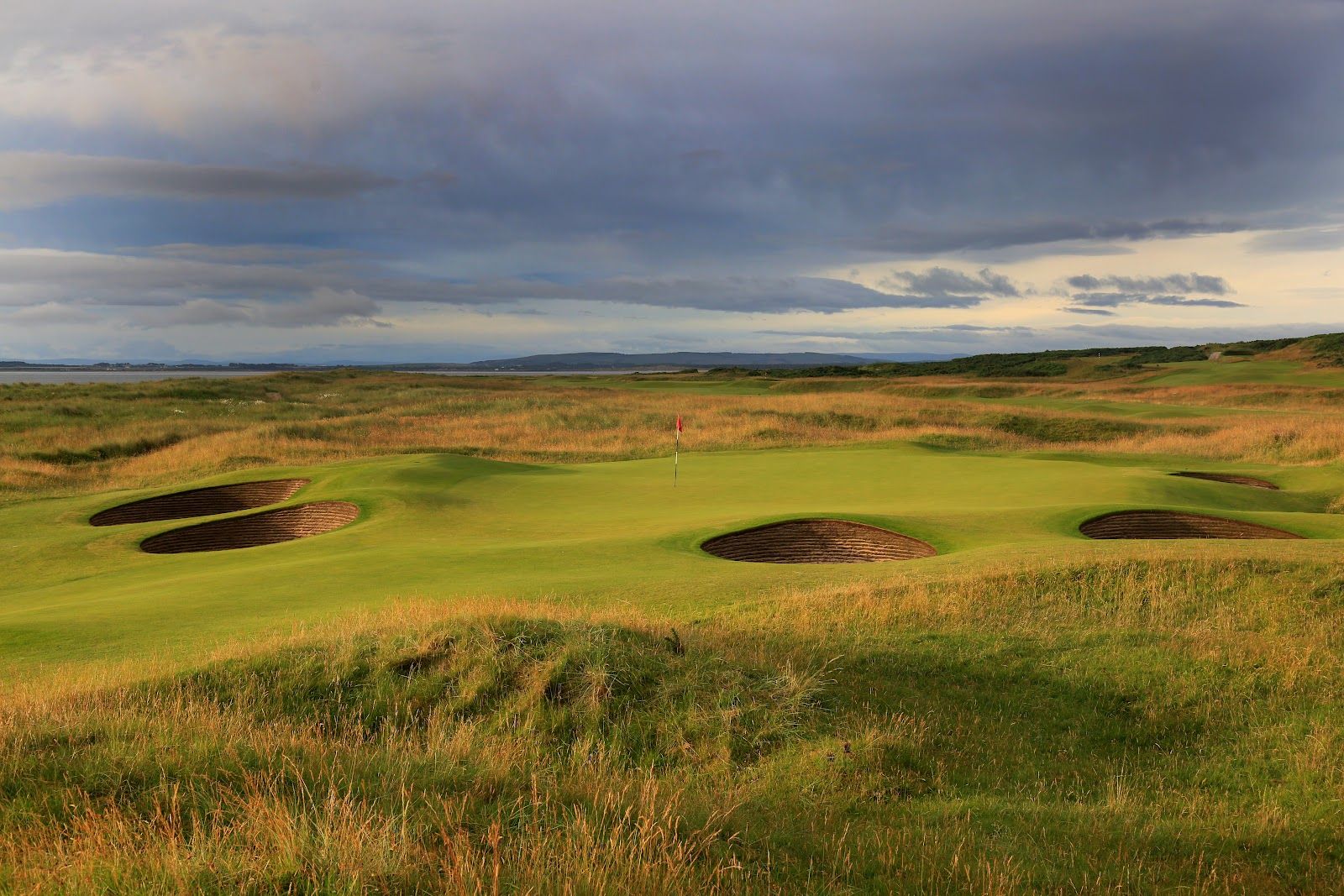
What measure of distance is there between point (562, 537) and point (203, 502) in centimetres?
1270

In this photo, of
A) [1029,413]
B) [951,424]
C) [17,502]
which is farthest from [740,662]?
[1029,413]

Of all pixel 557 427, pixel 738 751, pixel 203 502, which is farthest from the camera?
pixel 557 427

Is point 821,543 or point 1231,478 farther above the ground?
point 1231,478

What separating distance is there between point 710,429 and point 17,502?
97.1 feet

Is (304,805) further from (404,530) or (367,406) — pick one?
(367,406)

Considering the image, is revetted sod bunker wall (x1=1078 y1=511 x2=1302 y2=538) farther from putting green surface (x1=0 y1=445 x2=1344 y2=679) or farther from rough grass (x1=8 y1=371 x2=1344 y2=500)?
rough grass (x1=8 y1=371 x2=1344 y2=500)

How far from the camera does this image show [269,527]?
22.5 metres

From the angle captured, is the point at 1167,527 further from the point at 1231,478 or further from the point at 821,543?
the point at 1231,478

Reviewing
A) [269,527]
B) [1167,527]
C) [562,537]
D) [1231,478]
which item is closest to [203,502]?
[269,527]

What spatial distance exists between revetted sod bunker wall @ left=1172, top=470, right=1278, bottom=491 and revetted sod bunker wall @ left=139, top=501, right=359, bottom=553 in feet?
82.5

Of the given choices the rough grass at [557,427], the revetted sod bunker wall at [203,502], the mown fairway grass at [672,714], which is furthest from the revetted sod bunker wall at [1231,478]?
the revetted sod bunker wall at [203,502]

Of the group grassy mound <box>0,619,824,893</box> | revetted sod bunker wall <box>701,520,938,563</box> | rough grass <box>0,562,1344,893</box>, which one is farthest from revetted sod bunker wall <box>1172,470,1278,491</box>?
grassy mound <box>0,619,824,893</box>

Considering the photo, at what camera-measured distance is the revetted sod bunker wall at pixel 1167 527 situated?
19.1m

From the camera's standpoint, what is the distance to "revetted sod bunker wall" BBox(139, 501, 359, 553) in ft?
68.8
